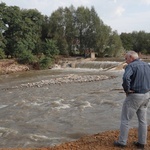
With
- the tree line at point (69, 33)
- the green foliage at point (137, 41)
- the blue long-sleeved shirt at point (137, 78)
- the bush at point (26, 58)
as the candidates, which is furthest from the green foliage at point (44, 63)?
the green foliage at point (137, 41)

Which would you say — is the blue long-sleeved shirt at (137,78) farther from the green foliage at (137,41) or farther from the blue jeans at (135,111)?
the green foliage at (137,41)

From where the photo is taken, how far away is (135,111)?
5617mm

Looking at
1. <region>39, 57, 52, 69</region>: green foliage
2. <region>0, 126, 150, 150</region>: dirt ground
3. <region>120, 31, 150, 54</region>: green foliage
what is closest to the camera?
<region>0, 126, 150, 150</region>: dirt ground

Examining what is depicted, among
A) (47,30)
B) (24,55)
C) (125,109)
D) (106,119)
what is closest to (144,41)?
(47,30)

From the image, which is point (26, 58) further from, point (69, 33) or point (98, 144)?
point (98, 144)

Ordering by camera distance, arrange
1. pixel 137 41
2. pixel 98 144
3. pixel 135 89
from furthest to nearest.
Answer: pixel 137 41 < pixel 98 144 < pixel 135 89

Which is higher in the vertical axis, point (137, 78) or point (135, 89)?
point (137, 78)

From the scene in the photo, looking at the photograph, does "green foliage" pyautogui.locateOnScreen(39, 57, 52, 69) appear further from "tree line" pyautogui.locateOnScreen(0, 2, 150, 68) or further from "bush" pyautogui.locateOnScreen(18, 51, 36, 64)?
"tree line" pyautogui.locateOnScreen(0, 2, 150, 68)

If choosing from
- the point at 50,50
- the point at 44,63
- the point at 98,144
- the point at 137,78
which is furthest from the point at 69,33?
the point at 137,78

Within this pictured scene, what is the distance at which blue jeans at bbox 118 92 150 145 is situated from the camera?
218 inches

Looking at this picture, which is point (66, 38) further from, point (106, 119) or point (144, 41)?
point (106, 119)

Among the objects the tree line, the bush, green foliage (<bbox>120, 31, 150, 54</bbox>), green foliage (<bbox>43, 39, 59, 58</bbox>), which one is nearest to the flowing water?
the bush

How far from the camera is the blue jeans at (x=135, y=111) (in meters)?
5.54

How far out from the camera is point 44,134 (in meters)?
8.63
